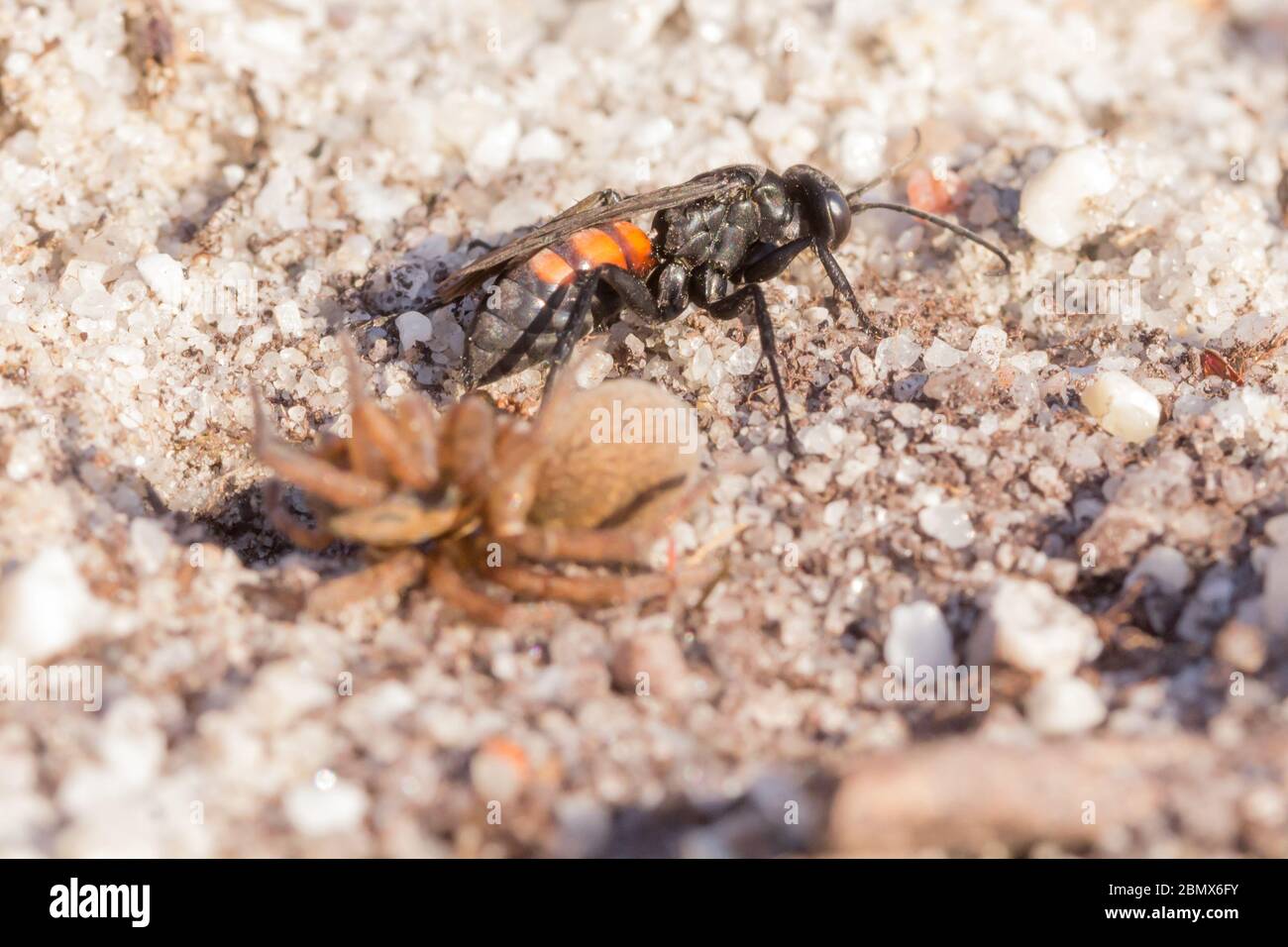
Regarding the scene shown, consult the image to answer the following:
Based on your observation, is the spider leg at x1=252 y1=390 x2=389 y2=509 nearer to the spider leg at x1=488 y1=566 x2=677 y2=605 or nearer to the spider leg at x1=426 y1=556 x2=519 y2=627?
the spider leg at x1=426 y1=556 x2=519 y2=627

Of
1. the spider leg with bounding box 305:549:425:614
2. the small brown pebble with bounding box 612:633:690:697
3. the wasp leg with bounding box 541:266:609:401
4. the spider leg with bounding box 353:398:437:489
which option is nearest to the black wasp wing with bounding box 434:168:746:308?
the wasp leg with bounding box 541:266:609:401

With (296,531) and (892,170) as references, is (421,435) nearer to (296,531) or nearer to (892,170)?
(296,531)

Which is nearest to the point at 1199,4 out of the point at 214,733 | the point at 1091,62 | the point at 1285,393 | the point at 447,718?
the point at 1091,62

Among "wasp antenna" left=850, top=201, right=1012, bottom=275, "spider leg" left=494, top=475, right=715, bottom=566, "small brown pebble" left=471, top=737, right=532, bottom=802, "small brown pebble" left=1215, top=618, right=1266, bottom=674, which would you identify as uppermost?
"wasp antenna" left=850, top=201, right=1012, bottom=275

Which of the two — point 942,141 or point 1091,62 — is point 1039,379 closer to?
point 942,141

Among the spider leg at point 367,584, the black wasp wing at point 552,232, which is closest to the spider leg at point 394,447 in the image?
the spider leg at point 367,584
